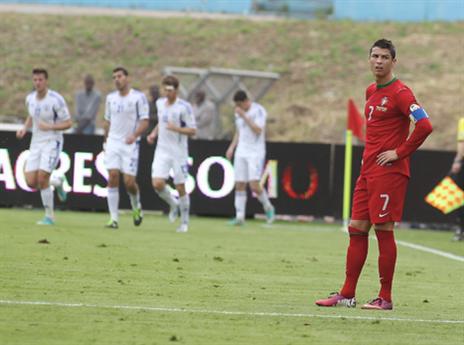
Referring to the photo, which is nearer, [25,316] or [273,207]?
[25,316]

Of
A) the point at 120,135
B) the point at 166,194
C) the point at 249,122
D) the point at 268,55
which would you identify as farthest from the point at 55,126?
the point at 268,55

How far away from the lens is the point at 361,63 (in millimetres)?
50438

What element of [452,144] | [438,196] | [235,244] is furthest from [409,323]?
[452,144]

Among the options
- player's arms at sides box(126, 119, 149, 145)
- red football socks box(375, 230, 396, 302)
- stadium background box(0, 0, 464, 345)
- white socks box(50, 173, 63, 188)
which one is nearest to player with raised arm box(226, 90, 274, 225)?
stadium background box(0, 0, 464, 345)

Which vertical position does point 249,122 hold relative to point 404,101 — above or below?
below

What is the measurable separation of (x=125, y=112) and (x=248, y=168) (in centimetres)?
A: 438

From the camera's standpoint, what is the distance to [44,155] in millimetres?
19375

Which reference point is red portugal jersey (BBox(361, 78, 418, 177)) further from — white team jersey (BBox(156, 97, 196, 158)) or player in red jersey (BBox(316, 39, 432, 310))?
white team jersey (BBox(156, 97, 196, 158))

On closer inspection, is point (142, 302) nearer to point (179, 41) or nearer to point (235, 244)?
point (235, 244)

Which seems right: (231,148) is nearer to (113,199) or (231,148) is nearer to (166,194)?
(166,194)

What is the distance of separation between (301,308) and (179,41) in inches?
1666

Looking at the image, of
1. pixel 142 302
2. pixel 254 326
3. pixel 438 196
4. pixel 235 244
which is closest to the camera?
pixel 254 326

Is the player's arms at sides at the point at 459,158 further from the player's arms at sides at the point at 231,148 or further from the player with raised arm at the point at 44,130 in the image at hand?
the player with raised arm at the point at 44,130

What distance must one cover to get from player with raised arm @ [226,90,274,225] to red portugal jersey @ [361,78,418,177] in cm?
1229
